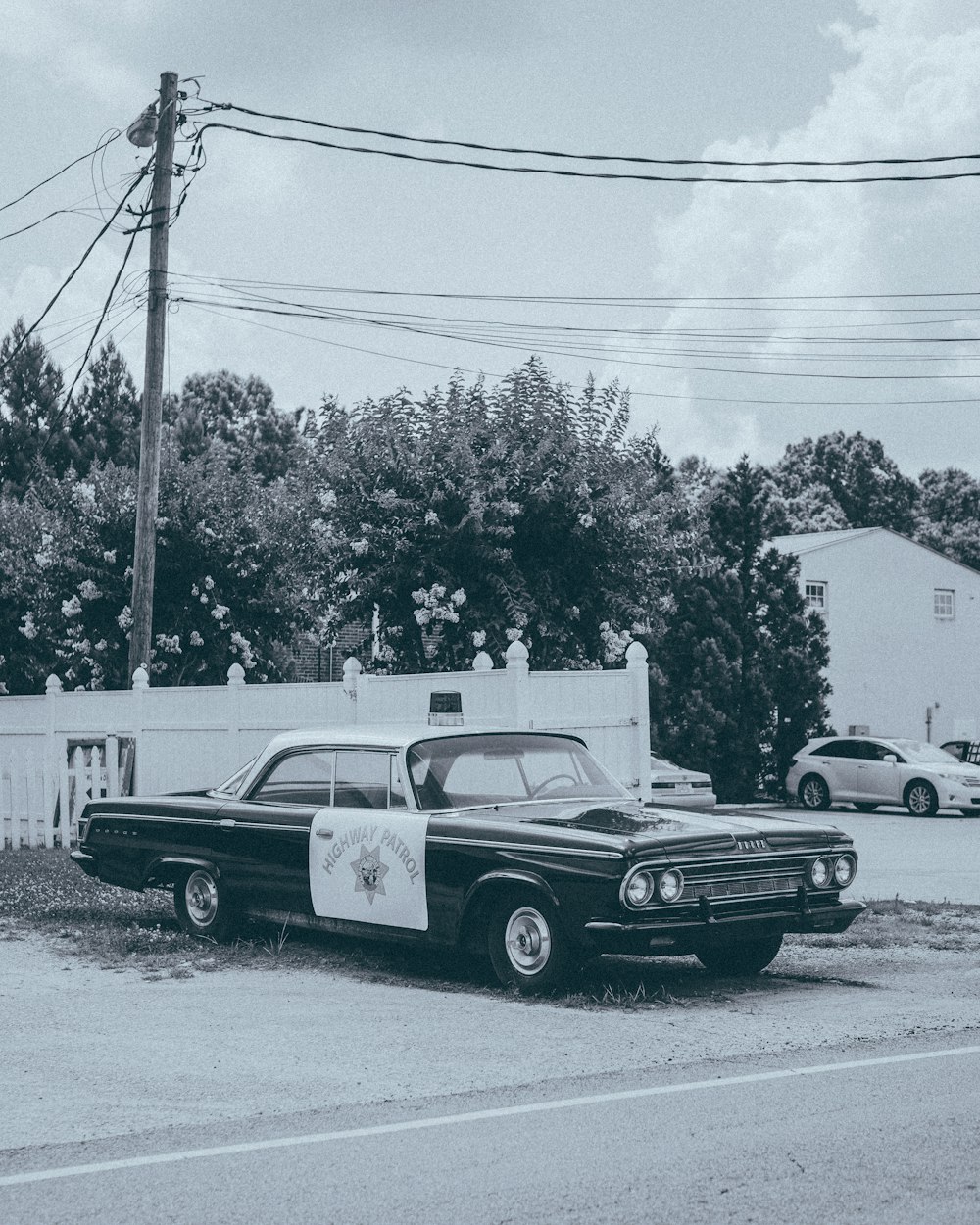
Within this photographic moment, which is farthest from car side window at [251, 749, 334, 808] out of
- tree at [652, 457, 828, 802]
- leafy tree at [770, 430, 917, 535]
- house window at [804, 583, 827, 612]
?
leafy tree at [770, 430, 917, 535]

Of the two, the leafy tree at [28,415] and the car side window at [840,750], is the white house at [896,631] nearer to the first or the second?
the car side window at [840,750]

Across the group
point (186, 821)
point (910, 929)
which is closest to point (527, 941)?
point (186, 821)

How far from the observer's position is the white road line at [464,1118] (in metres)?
5.65

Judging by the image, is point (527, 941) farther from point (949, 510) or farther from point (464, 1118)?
point (949, 510)

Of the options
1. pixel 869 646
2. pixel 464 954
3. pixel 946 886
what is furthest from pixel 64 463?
pixel 464 954

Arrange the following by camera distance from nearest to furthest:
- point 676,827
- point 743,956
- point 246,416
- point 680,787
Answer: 1. point 676,827
2. point 743,956
3. point 680,787
4. point 246,416

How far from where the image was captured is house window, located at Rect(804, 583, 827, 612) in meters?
39.5

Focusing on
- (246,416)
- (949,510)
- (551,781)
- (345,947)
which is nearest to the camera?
(551,781)

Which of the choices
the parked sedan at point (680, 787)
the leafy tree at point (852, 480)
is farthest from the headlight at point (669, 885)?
the leafy tree at point (852, 480)

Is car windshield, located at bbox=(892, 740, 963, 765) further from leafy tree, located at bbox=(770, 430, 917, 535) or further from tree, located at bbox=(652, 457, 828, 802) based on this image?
leafy tree, located at bbox=(770, 430, 917, 535)

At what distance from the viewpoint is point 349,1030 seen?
8.18 meters

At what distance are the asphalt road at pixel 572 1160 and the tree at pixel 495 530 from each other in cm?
1225

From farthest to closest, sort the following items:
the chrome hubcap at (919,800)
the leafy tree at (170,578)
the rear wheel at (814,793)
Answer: the rear wheel at (814,793)
the chrome hubcap at (919,800)
the leafy tree at (170,578)

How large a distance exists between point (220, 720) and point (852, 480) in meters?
65.6
